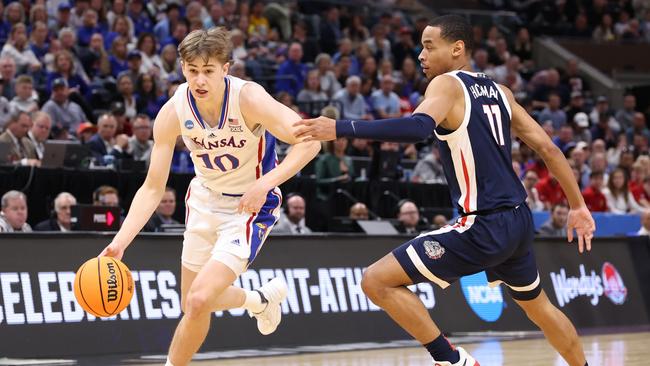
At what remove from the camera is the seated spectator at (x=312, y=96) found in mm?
17828

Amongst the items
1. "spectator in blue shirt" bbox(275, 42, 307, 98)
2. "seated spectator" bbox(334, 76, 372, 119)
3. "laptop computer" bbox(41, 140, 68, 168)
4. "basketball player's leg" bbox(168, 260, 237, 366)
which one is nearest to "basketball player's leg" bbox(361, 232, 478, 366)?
"basketball player's leg" bbox(168, 260, 237, 366)

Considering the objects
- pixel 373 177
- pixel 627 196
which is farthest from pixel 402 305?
pixel 627 196

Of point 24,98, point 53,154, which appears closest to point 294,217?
point 53,154

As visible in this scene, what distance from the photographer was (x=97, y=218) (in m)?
10.5

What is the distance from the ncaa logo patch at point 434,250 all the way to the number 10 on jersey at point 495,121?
0.66 meters

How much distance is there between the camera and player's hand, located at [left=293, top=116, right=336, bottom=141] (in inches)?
211

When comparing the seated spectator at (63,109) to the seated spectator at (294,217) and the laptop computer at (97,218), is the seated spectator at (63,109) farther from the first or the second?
the laptop computer at (97,218)

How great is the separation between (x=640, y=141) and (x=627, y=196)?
11.9 ft

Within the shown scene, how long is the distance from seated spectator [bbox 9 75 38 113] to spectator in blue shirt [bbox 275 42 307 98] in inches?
204

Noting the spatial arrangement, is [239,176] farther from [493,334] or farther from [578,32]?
[578,32]

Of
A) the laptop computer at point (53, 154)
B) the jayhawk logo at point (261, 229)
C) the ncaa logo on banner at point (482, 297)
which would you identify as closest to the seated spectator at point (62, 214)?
the laptop computer at point (53, 154)

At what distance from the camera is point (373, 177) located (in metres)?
15.3

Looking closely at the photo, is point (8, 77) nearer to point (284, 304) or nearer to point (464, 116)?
point (284, 304)

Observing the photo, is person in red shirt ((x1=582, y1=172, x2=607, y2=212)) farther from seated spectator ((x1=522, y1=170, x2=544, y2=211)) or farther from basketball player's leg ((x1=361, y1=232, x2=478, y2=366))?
basketball player's leg ((x1=361, y1=232, x2=478, y2=366))
